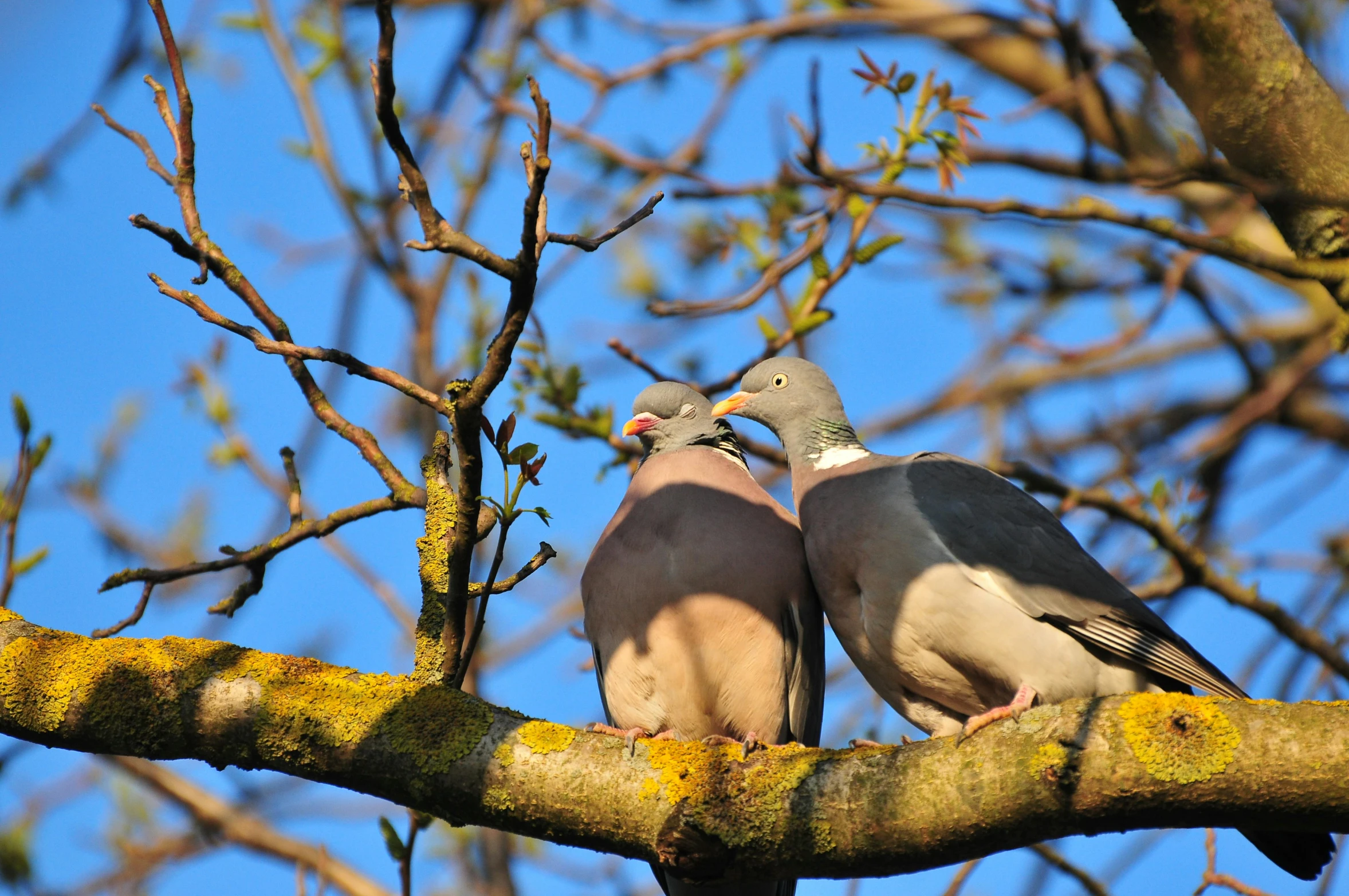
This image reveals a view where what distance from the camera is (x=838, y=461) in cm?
471

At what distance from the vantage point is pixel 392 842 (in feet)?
12.1

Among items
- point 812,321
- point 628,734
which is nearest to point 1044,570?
point 812,321

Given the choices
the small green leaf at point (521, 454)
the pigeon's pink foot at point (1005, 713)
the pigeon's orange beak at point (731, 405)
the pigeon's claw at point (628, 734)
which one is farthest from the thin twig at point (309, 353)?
the pigeon's orange beak at point (731, 405)

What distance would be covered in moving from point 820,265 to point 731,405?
772 millimetres

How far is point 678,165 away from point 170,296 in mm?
3361

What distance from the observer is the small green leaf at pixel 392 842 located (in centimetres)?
367

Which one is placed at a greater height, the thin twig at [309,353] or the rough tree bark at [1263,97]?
the rough tree bark at [1263,97]

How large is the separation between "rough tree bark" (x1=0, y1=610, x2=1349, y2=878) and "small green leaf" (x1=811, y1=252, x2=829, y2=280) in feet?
7.45

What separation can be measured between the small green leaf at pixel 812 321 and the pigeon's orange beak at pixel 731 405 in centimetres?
49

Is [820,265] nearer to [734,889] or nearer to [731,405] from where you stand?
[731,405]

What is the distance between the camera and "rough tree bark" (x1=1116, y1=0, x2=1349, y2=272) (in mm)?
3410

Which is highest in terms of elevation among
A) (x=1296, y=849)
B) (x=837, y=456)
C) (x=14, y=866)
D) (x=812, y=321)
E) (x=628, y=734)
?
(x=812, y=321)

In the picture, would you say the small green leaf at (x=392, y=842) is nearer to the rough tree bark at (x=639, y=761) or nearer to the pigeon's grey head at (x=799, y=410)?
the rough tree bark at (x=639, y=761)

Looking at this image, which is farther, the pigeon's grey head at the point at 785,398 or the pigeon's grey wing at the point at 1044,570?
the pigeon's grey head at the point at 785,398
